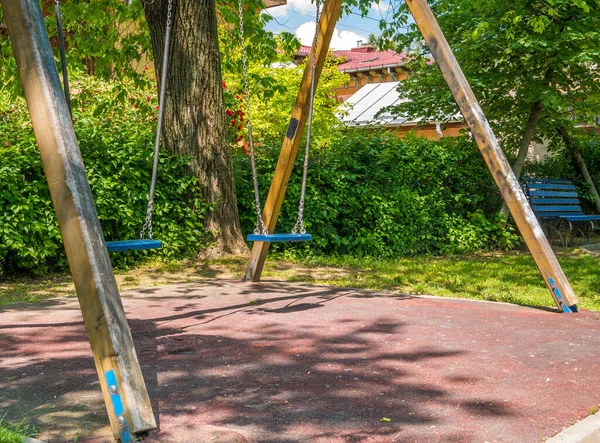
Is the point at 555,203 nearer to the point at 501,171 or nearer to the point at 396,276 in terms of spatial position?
the point at 396,276

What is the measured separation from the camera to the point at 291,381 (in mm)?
5375

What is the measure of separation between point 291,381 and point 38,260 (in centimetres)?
600

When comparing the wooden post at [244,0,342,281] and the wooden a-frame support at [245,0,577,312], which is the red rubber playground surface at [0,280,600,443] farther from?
the wooden post at [244,0,342,281]

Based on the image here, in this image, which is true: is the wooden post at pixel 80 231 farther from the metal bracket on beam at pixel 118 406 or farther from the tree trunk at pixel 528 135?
the tree trunk at pixel 528 135

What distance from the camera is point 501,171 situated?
827 cm

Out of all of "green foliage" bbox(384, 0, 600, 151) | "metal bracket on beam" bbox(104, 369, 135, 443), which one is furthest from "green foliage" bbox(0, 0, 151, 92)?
"metal bracket on beam" bbox(104, 369, 135, 443)

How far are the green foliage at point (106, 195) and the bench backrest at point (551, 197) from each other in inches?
287

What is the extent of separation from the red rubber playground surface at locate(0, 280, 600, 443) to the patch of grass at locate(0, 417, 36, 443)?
9cm

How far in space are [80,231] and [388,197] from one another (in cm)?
1002

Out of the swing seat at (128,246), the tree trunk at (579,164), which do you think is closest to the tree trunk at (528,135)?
the tree trunk at (579,164)

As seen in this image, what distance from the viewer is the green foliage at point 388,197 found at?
13000 millimetres

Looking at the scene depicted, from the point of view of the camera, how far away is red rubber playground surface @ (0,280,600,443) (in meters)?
4.42

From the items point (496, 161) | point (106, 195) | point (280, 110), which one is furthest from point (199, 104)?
point (280, 110)

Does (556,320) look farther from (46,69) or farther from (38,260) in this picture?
(38,260)
